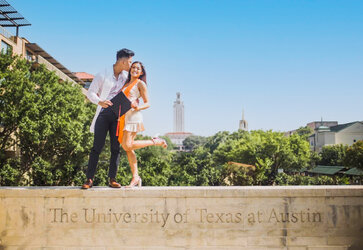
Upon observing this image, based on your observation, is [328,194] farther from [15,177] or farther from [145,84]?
[15,177]

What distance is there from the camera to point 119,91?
6895 mm

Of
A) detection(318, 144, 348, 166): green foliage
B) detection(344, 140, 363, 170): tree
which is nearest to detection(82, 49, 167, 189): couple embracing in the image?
detection(344, 140, 363, 170): tree

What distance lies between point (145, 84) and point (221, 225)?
3584 millimetres

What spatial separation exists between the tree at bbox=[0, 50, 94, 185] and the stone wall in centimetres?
1424

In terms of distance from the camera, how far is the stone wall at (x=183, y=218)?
6.01m

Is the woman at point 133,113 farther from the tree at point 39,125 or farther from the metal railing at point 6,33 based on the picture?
the metal railing at point 6,33

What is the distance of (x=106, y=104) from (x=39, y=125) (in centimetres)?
1478

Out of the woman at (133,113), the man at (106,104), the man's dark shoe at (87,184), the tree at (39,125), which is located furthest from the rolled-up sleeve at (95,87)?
the tree at (39,125)

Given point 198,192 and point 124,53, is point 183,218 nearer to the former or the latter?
point 198,192

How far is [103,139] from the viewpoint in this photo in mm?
6809

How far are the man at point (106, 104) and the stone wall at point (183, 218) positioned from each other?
755mm

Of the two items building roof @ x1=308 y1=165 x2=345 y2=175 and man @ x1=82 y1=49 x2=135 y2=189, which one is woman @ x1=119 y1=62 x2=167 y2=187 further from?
building roof @ x1=308 y1=165 x2=345 y2=175

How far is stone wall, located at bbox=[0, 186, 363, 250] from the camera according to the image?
19.7 feet

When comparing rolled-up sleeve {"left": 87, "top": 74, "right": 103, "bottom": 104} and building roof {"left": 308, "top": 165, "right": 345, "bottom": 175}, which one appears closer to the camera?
rolled-up sleeve {"left": 87, "top": 74, "right": 103, "bottom": 104}
